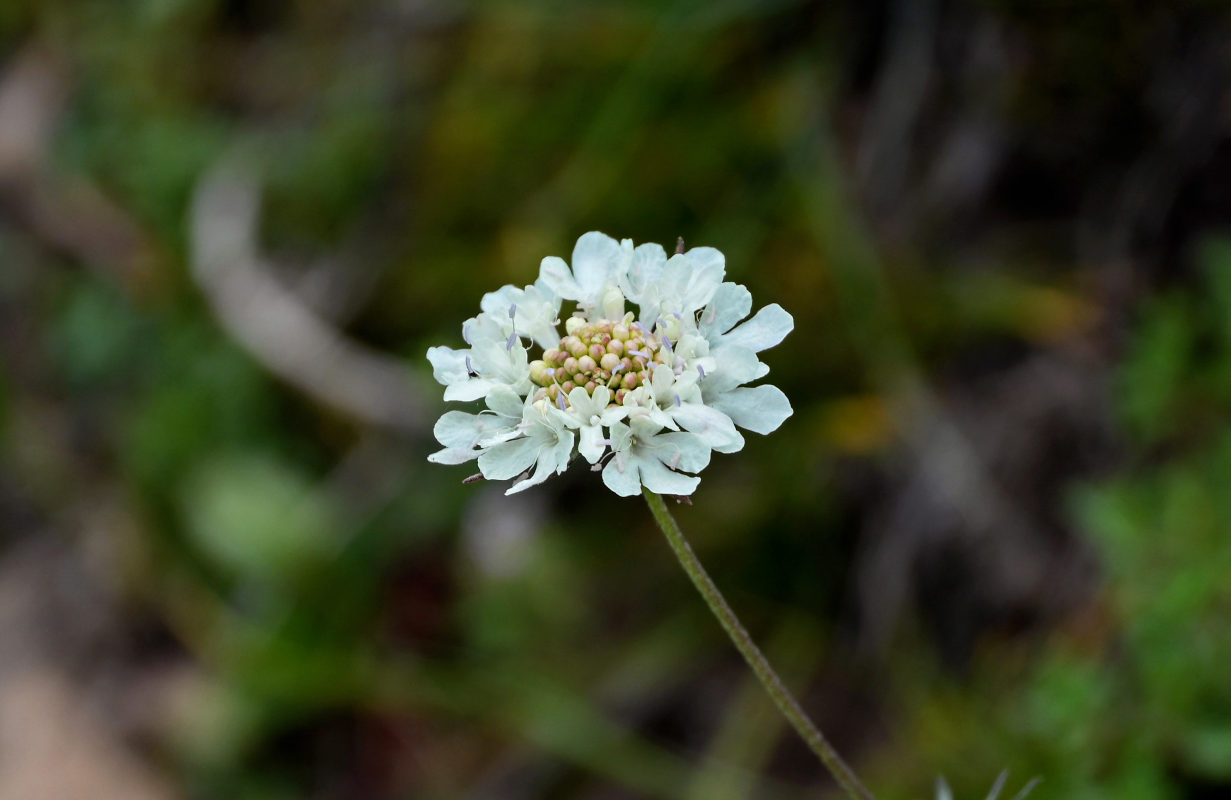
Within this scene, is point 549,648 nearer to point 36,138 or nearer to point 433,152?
point 433,152

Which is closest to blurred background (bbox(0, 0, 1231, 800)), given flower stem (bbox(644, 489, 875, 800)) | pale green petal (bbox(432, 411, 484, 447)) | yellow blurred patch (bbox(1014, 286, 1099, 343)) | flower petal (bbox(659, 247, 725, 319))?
yellow blurred patch (bbox(1014, 286, 1099, 343))

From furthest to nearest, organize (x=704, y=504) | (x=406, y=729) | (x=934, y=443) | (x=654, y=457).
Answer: (x=406, y=729) < (x=704, y=504) < (x=934, y=443) < (x=654, y=457)

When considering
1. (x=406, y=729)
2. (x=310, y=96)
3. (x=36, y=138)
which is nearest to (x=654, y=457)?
(x=406, y=729)

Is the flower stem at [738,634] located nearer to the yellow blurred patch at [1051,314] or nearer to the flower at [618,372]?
the flower at [618,372]

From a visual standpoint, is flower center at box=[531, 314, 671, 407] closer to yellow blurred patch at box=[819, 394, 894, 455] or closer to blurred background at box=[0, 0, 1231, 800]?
blurred background at box=[0, 0, 1231, 800]

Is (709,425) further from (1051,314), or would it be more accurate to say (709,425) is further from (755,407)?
(1051,314)

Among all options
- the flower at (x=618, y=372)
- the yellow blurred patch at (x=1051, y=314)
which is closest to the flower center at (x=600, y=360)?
the flower at (x=618, y=372)
